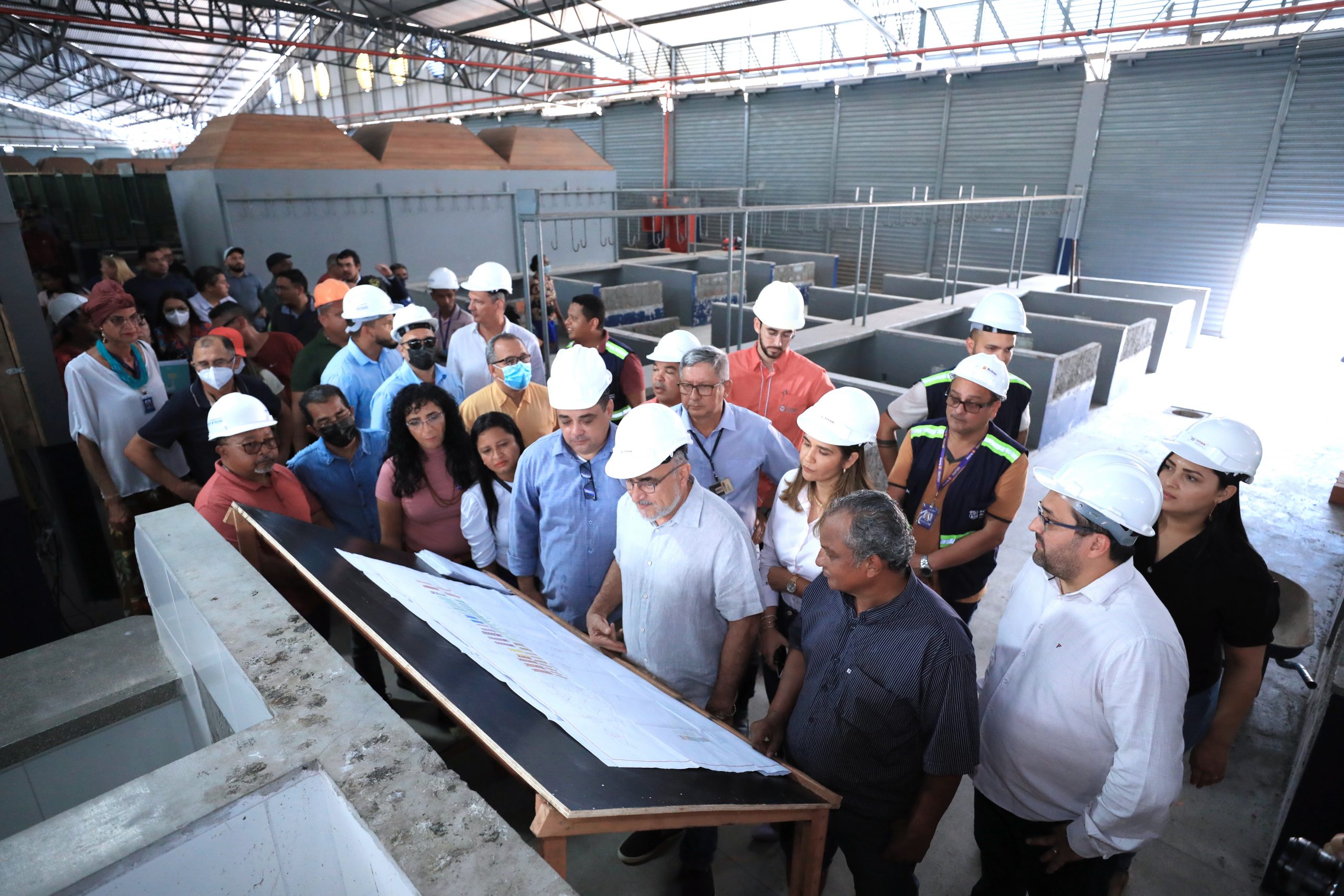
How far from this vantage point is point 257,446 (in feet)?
8.45

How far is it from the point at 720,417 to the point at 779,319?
0.83 m

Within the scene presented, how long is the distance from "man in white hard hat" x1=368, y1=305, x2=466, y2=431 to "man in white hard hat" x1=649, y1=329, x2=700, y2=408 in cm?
102

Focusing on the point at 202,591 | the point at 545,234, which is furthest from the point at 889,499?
the point at 545,234

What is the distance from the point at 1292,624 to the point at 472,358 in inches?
163

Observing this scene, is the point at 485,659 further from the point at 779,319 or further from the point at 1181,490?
the point at 779,319

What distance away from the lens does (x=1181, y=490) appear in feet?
7.19

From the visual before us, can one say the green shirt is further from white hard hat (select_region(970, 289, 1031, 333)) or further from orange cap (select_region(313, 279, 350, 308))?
white hard hat (select_region(970, 289, 1031, 333))

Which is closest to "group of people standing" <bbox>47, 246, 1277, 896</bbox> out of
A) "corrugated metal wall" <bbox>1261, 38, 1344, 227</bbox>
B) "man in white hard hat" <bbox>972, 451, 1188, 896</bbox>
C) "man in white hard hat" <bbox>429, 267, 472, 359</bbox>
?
"man in white hard hat" <bbox>972, 451, 1188, 896</bbox>

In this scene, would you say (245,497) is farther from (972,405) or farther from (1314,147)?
(1314,147)

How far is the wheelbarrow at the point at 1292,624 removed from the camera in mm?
2584

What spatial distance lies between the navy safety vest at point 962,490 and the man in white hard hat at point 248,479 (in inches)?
95.6

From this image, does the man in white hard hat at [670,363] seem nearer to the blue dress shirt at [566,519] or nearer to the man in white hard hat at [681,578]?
the blue dress shirt at [566,519]

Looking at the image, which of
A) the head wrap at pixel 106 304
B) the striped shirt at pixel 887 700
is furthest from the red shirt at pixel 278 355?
the striped shirt at pixel 887 700

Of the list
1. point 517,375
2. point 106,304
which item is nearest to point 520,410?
point 517,375
